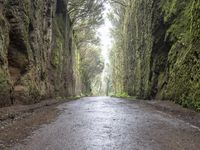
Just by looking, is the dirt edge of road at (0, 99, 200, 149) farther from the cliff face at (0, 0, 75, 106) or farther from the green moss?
the green moss

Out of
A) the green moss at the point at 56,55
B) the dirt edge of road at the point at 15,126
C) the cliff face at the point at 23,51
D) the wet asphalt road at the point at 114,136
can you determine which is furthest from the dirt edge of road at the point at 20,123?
the green moss at the point at 56,55

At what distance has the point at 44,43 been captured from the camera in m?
15.6

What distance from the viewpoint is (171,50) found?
13.1m

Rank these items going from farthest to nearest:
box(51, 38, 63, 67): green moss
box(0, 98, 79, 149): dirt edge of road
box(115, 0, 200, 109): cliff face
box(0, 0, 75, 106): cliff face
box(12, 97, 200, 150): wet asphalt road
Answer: box(51, 38, 63, 67): green moss → box(115, 0, 200, 109): cliff face → box(0, 0, 75, 106): cliff face → box(0, 98, 79, 149): dirt edge of road → box(12, 97, 200, 150): wet asphalt road

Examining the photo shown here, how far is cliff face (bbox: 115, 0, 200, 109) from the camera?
9.55m

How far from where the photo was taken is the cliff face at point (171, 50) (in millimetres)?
9547

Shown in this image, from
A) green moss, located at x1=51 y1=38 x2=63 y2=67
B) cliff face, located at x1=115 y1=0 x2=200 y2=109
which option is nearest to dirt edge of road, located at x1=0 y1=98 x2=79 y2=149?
cliff face, located at x1=115 y1=0 x2=200 y2=109

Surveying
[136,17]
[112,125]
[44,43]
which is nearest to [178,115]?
[112,125]

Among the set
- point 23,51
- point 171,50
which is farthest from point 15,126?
point 171,50

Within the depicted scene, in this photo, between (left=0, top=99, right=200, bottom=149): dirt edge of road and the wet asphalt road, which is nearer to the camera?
the wet asphalt road

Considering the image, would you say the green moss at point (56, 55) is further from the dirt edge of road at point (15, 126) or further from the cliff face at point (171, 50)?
the dirt edge of road at point (15, 126)

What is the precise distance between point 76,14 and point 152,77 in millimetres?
15262

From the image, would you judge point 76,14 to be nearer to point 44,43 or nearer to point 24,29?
point 44,43

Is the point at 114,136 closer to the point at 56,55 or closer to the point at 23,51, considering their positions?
the point at 23,51
